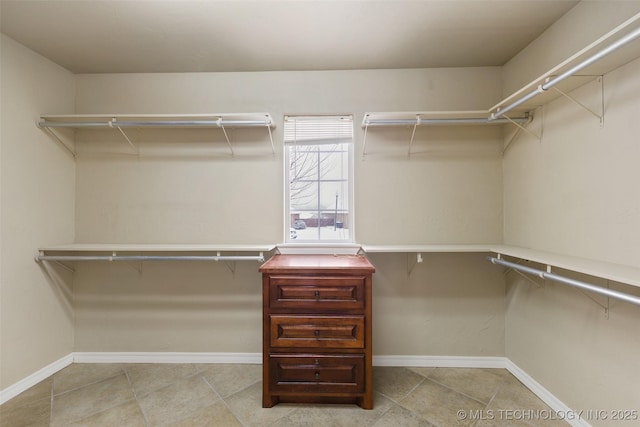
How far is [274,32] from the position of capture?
1861mm

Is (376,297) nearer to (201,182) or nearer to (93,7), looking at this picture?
(201,182)

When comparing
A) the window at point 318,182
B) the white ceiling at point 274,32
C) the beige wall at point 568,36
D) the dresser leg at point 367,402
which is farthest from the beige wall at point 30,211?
the beige wall at point 568,36

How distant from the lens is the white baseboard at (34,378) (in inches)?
73.3

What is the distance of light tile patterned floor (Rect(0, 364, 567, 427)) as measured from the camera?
5.48 ft

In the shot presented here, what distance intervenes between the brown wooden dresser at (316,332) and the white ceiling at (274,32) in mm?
1671

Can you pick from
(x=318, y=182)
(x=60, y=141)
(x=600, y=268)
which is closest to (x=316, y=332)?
(x=318, y=182)

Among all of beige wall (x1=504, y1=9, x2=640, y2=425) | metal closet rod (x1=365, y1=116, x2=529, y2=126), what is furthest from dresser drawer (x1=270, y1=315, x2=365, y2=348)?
metal closet rod (x1=365, y1=116, x2=529, y2=126)

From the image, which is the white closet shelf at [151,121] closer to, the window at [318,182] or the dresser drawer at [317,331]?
the window at [318,182]

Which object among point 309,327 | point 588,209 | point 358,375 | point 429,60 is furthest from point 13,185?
point 588,209

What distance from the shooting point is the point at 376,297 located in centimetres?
232

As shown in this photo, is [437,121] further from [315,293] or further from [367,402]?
[367,402]

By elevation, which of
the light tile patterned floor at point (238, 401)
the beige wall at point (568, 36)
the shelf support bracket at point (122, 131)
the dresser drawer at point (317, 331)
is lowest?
the light tile patterned floor at point (238, 401)

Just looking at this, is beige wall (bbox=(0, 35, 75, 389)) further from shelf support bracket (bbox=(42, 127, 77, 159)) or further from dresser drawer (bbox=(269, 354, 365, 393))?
dresser drawer (bbox=(269, 354, 365, 393))

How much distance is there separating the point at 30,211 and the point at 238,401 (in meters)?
2.19
